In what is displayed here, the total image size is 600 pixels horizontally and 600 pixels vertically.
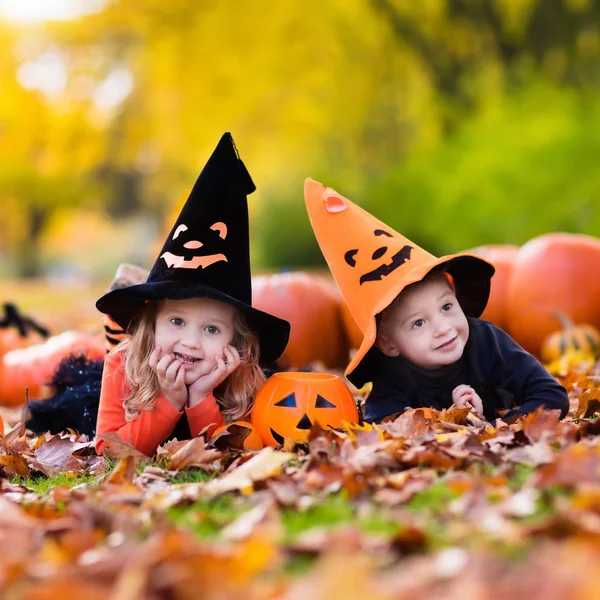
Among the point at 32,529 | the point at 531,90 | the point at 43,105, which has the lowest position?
the point at 32,529

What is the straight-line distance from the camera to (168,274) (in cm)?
344

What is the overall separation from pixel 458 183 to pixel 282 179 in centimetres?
787

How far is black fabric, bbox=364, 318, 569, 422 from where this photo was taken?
3.67 meters

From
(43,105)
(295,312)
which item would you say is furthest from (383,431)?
(43,105)

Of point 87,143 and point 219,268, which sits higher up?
point 87,143

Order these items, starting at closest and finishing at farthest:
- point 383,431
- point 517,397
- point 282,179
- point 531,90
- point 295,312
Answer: point 383,431 → point 517,397 → point 295,312 → point 531,90 → point 282,179

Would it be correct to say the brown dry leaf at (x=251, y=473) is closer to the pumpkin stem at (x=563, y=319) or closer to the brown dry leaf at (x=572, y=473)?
the brown dry leaf at (x=572, y=473)

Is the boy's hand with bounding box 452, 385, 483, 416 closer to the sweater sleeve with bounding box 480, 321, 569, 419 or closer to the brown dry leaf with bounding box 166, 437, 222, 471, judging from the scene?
the sweater sleeve with bounding box 480, 321, 569, 419

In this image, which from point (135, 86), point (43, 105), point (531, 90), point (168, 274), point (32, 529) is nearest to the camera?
point (32, 529)

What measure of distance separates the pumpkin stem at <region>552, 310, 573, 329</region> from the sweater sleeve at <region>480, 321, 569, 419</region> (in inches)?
91.7

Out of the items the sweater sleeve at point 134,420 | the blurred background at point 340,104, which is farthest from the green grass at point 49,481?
the blurred background at point 340,104

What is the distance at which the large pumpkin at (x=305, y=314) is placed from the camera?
19.5 ft

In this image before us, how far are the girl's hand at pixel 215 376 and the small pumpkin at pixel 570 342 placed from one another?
2.99 meters

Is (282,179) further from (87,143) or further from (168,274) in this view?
(168,274)
